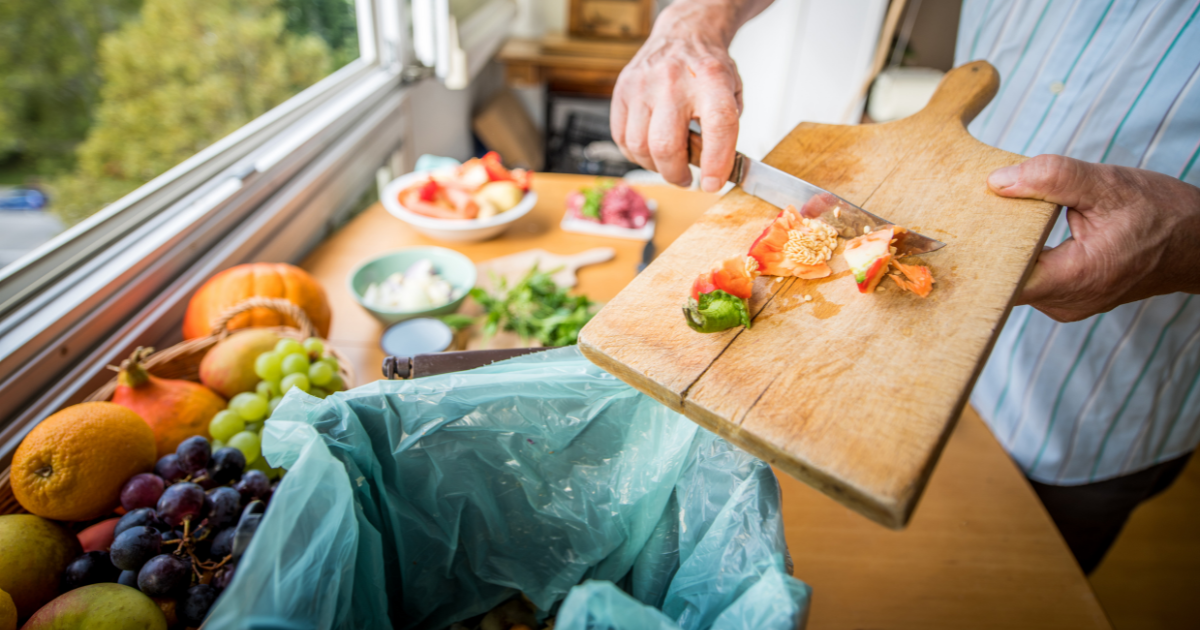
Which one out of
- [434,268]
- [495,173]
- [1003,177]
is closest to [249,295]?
[434,268]

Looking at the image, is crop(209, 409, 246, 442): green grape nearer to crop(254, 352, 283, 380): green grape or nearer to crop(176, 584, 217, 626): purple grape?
crop(254, 352, 283, 380): green grape

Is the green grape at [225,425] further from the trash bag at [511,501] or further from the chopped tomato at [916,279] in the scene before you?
the chopped tomato at [916,279]

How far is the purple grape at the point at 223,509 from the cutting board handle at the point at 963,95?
3.18ft

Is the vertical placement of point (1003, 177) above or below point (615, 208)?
above

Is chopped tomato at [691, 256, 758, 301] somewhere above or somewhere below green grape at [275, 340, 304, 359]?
above

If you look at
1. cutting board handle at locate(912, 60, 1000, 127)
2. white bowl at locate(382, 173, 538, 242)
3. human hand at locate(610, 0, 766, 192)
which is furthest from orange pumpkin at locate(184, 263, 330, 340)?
cutting board handle at locate(912, 60, 1000, 127)

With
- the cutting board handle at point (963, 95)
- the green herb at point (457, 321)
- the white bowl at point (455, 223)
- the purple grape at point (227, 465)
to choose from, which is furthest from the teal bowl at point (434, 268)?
the cutting board handle at point (963, 95)

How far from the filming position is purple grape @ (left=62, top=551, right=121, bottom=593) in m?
0.53

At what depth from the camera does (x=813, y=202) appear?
696 mm

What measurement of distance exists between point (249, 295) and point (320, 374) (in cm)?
32

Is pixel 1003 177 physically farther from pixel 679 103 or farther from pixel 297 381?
pixel 297 381

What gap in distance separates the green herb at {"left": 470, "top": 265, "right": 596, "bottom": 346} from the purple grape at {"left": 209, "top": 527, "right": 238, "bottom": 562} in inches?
21.5

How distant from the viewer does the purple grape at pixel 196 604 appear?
20.4 inches

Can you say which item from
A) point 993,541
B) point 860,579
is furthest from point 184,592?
point 993,541
